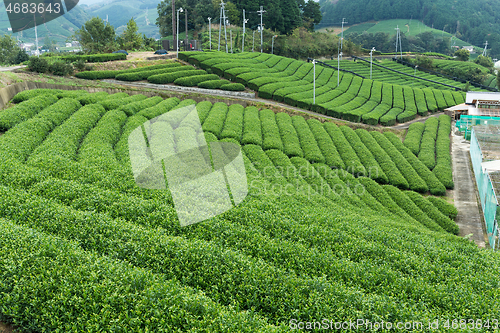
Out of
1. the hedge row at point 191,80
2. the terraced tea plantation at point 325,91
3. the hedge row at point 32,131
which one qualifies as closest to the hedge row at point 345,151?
the terraced tea plantation at point 325,91

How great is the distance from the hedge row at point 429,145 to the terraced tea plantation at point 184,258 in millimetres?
11923

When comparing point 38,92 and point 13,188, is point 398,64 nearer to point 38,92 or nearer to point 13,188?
point 38,92

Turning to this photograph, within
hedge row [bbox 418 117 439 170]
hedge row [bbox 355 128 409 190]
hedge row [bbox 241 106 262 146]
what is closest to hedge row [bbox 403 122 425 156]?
hedge row [bbox 418 117 439 170]

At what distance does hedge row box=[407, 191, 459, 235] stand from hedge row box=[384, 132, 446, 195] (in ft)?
7.76

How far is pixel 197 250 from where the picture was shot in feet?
24.8

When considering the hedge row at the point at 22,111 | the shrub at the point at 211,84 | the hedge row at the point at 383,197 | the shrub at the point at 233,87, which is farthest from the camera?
the shrub at the point at 233,87

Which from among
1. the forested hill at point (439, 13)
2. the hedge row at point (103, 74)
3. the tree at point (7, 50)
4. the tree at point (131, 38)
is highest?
the forested hill at point (439, 13)

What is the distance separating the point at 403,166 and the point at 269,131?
9.54 metres

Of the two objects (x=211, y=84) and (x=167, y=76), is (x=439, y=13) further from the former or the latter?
(x=167, y=76)

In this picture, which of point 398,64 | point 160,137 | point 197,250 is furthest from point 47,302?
point 398,64

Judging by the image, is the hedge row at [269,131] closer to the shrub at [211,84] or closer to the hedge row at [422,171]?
the shrub at [211,84]

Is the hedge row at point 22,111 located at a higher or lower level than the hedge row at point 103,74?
lower

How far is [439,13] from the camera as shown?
156 meters

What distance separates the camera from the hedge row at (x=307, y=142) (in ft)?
70.6
